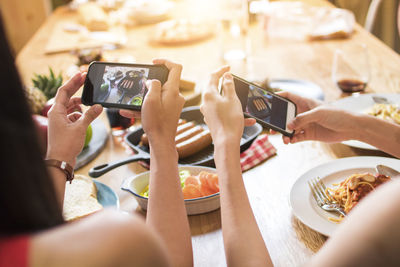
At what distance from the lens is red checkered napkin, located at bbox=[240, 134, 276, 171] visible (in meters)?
1.33

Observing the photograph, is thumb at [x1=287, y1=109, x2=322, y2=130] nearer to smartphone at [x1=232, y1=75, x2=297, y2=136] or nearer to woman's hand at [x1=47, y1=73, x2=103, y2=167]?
smartphone at [x1=232, y1=75, x2=297, y2=136]

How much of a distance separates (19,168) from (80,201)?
0.67 m

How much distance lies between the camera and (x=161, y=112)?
99cm

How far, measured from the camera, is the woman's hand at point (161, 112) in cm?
97

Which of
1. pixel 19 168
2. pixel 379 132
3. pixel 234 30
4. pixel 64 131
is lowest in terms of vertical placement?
pixel 234 30

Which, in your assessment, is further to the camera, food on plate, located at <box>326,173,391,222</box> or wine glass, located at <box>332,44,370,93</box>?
wine glass, located at <box>332,44,370,93</box>

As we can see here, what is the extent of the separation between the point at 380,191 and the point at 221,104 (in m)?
0.50

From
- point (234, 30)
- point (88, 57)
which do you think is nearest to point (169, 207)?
point (88, 57)

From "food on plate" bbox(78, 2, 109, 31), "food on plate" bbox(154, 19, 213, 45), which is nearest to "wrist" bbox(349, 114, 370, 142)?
"food on plate" bbox(154, 19, 213, 45)

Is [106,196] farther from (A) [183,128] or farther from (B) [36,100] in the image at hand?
(B) [36,100]

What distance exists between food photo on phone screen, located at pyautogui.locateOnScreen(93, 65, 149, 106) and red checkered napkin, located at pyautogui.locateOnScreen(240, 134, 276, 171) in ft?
1.30

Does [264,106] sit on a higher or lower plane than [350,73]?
higher

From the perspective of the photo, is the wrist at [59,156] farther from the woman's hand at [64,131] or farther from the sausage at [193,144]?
the sausage at [193,144]

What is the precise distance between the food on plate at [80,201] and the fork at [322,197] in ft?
1.77
